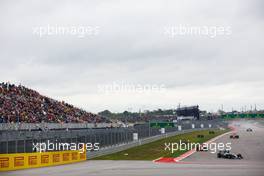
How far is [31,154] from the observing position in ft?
116

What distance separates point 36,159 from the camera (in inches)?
1419

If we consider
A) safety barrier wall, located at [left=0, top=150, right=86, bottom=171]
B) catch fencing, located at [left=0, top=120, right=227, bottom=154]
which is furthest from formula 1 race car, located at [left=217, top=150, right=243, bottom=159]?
safety barrier wall, located at [left=0, top=150, right=86, bottom=171]

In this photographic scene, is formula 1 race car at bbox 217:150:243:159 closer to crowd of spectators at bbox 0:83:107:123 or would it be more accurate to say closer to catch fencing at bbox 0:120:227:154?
catch fencing at bbox 0:120:227:154

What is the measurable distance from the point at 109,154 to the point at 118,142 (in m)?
3.52

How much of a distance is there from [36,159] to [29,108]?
11297mm

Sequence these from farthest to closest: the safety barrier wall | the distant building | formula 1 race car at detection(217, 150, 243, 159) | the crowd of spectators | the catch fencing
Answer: the distant building
formula 1 race car at detection(217, 150, 243, 159)
the crowd of spectators
the safety barrier wall
the catch fencing

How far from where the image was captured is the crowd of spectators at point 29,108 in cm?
4138

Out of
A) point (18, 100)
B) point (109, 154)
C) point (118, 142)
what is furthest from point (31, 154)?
point (118, 142)

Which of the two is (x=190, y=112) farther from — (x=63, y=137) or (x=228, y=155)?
(x=63, y=137)

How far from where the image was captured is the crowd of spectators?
41.4 metres

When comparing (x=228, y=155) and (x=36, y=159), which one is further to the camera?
(x=228, y=155)

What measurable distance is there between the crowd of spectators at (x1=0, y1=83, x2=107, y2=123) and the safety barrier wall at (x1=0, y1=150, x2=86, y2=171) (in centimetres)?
406

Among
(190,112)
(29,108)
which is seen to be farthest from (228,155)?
(190,112)

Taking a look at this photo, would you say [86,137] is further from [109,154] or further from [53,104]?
[53,104]
